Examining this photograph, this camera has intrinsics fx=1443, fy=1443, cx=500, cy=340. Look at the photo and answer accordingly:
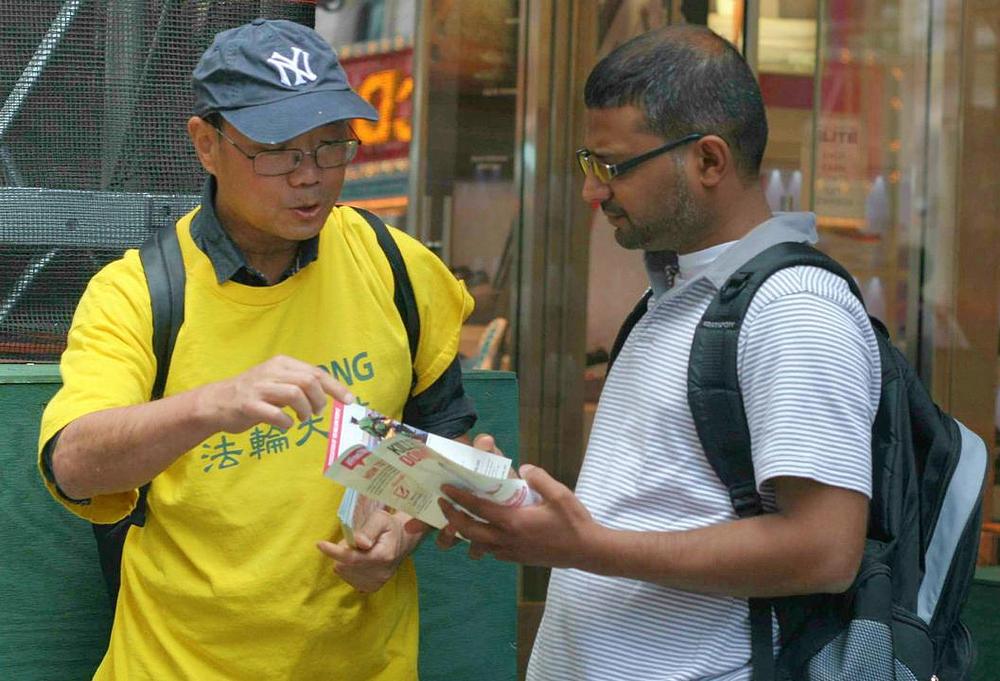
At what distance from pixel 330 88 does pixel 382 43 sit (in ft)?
12.8

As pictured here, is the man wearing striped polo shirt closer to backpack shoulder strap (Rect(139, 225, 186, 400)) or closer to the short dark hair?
the short dark hair

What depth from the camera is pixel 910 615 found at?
7.34ft

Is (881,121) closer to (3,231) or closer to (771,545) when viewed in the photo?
(3,231)

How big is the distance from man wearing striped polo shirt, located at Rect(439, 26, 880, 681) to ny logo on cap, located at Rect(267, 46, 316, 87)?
477 millimetres

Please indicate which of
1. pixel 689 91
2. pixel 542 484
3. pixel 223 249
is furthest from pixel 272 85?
pixel 542 484

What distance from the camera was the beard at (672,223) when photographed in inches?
92.8

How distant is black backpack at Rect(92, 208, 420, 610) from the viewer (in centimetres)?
236

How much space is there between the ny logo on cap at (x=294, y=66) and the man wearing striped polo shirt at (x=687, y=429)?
477 mm

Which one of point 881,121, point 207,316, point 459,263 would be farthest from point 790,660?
point 881,121

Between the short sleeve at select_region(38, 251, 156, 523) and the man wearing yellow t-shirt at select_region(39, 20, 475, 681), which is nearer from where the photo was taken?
the short sleeve at select_region(38, 251, 156, 523)

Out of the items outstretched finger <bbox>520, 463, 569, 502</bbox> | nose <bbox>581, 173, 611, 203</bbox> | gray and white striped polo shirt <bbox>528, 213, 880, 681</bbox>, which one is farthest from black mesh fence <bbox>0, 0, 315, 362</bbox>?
outstretched finger <bbox>520, 463, 569, 502</bbox>

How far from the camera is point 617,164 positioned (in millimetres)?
2373

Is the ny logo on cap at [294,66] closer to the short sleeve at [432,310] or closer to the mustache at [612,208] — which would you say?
the short sleeve at [432,310]

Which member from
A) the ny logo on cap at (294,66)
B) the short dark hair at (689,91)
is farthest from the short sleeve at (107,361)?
the short dark hair at (689,91)
